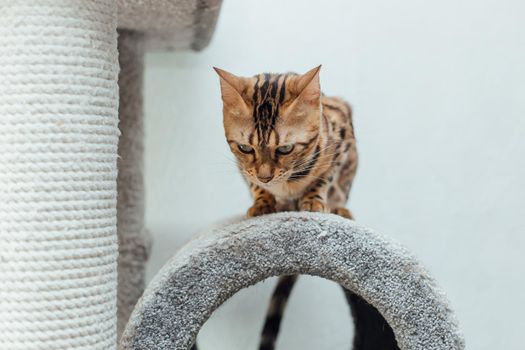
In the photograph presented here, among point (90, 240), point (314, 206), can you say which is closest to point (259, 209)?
point (314, 206)

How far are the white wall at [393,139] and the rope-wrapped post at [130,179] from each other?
131mm

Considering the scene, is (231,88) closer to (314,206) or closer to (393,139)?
(314,206)

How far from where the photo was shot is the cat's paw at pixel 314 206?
987 mm

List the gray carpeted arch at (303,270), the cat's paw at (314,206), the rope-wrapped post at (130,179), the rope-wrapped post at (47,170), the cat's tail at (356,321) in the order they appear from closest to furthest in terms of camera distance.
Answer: the rope-wrapped post at (47,170) → the gray carpeted arch at (303,270) → the cat's paw at (314,206) → the cat's tail at (356,321) → the rope-wrapped post at (130,179)

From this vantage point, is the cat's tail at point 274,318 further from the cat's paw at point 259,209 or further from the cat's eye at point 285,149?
the cat's eye at point 285,149

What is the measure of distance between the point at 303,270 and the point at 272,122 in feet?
0.72

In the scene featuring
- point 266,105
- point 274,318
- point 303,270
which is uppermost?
point 266,105

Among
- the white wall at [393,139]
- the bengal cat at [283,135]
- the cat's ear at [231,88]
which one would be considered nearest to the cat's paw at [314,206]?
the bengal cat at [283,135]

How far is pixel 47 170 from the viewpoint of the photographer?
2.47 ft

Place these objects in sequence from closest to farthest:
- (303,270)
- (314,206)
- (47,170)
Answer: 1. (47,170)
2. (303,270)
3. (314,206)

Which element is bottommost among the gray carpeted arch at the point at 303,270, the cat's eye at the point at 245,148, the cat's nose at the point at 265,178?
the gray carpeted arch at the point at 303,270

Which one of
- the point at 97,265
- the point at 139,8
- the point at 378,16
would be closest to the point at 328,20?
the point at 378,16

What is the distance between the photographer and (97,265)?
794mm

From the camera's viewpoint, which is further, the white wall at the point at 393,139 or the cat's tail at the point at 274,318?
the white wall at the point at 393,139
